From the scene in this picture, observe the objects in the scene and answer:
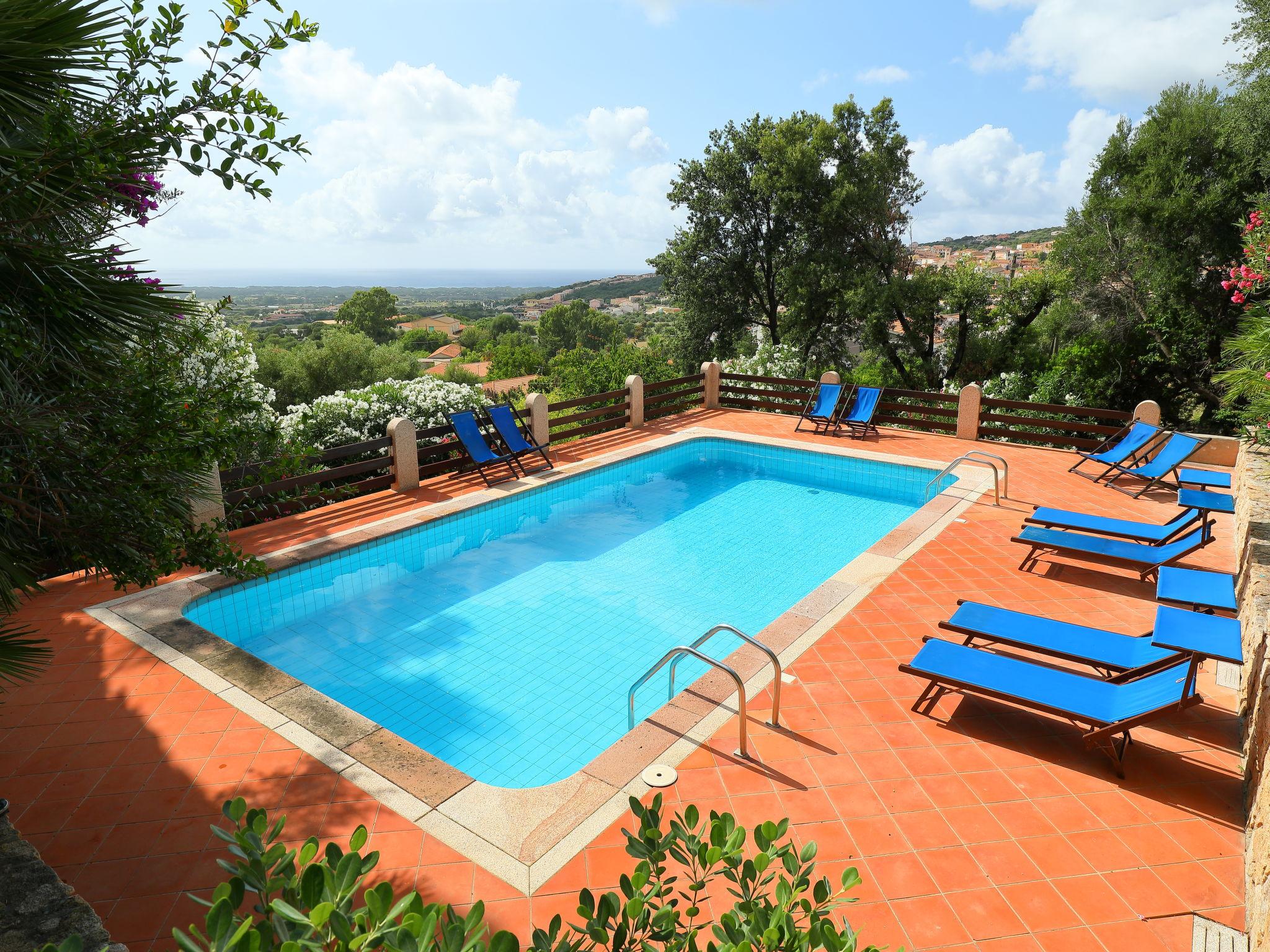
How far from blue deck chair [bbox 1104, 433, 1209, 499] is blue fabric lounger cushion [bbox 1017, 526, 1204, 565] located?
2424mm

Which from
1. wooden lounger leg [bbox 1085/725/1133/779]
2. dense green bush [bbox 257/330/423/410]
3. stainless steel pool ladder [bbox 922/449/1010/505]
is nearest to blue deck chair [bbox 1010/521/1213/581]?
stainless steel pool ladder [bbox 922/449/1010/505]

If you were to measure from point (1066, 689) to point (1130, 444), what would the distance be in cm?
714

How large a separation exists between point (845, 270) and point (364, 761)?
1810 cm

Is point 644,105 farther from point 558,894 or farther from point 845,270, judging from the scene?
point 558,894

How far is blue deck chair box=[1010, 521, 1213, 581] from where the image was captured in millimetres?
6629

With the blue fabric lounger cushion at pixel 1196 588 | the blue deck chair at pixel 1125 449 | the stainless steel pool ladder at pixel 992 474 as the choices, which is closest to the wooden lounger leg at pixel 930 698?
the blue fabric lounger cushion at pixel 1196 588

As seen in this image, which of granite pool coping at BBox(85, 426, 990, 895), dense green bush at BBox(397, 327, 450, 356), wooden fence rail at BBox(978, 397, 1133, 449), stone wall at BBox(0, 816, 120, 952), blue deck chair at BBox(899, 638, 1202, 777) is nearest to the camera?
stone wall at BBox(0, 816, 120, 952)

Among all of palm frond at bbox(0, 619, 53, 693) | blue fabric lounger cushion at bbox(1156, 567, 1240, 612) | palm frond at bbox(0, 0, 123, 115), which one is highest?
palm frond at bbox(0, 0, 123, 115)

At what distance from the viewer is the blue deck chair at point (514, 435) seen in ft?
35.3

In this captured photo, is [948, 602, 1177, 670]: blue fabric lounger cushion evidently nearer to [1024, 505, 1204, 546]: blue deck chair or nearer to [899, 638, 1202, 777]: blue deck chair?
[899, 638, 1202, 777]: blue deck chair

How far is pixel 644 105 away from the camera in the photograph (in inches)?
861

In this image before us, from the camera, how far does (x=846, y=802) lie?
4035mm

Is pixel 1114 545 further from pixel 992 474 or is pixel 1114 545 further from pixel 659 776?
pixel 659 776

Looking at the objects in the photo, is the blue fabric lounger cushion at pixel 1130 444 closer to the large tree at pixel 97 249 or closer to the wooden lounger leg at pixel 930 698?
the wooden lounger leg at pixel 930 698
